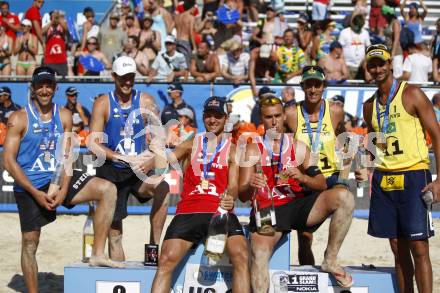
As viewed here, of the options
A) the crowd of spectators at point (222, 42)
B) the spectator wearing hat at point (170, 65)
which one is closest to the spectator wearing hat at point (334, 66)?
the crowd of spectators at point (222, 42)

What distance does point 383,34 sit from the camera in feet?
53.6

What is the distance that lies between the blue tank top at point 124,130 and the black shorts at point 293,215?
1.45m

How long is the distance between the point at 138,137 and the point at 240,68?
755cm

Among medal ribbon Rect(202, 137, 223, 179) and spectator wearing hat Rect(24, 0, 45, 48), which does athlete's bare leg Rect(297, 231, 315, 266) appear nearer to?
medal ribbon Rect(202, 137, 223, 179)

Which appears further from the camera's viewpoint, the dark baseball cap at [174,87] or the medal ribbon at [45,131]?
the dark baseball cap at [174,87]


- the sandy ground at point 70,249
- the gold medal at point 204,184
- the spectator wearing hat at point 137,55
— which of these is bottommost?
the sandy ground at point 70,249

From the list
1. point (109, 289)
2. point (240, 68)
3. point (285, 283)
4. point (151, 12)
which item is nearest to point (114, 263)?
point (109, 289)

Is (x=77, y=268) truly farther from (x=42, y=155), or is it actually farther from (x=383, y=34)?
(x=383, y=34)

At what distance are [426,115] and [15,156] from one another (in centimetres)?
377

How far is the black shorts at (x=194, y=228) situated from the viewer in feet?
23.0

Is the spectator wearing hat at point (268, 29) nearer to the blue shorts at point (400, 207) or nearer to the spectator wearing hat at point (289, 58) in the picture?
the spectator wearing hat at point (289, 58)

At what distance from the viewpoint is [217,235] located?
6.84 metres

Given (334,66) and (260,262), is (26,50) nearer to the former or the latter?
(334,66)

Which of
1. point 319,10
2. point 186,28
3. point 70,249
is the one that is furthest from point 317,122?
point 319,10
